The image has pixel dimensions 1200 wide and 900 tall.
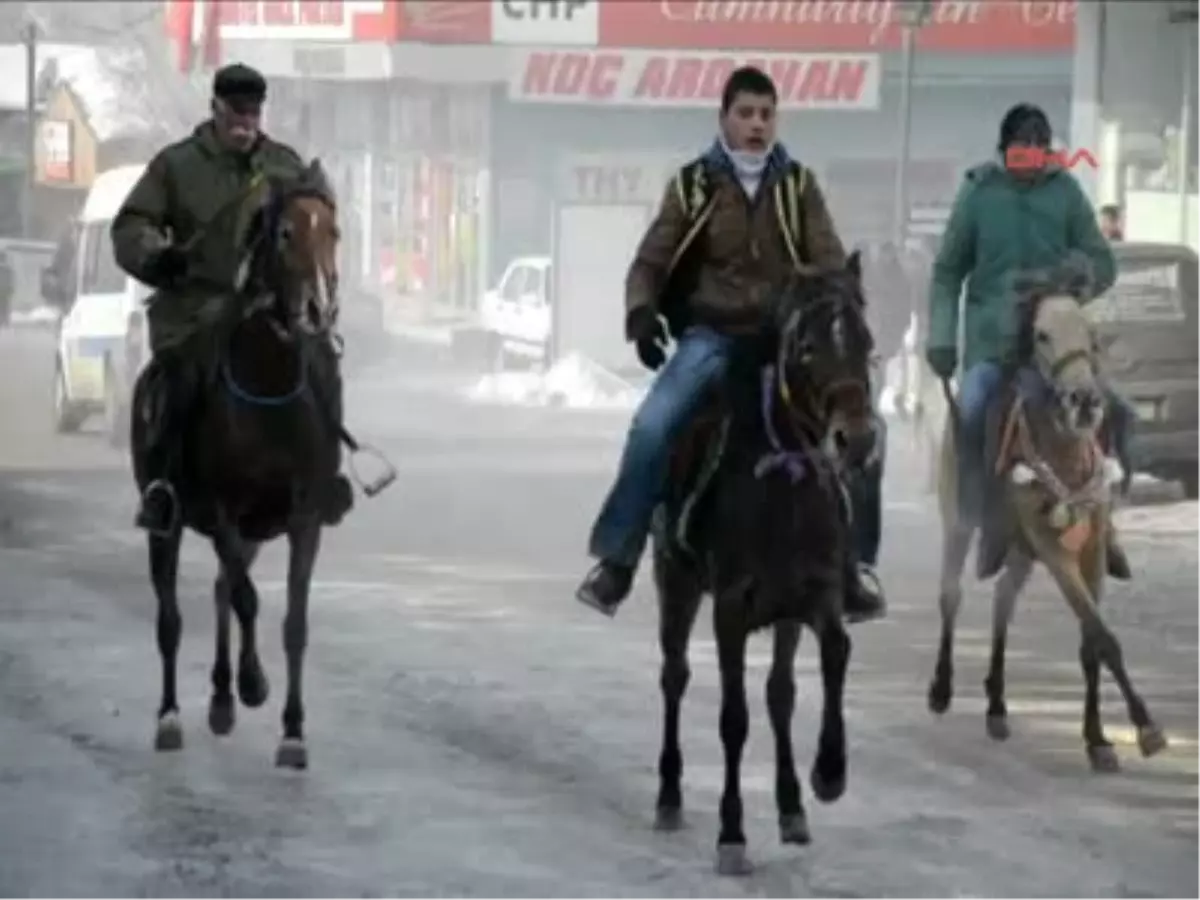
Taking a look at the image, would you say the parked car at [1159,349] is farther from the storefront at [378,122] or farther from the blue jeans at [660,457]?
the storefront at [378,122]

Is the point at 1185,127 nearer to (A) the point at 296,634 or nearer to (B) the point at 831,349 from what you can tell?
(A) the point at 296,634

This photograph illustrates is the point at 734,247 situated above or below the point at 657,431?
above

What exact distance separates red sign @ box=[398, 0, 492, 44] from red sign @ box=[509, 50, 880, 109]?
83 cm

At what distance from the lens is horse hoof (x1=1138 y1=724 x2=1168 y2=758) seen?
12391 millimetres

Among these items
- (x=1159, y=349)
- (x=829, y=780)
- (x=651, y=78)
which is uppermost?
(x=651, y=78)

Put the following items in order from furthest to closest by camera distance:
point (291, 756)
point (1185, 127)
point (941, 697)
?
point (1185, 127) < point (941, 697) < point (291, 756)

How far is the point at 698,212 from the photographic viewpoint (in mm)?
10617

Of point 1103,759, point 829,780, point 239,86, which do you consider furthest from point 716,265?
point 1103,759

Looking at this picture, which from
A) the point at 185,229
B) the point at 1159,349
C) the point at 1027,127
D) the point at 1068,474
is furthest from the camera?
the point at 1159,349

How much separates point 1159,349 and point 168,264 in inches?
521

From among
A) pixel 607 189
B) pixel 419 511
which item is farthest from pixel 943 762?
pixel 607 189

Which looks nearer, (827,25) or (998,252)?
(998,252)

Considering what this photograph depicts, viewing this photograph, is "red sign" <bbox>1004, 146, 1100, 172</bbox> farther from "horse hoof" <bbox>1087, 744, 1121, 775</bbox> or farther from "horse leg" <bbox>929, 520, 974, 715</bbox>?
"horse hoof" <bbox>1087, 744, 1121, 775</bbox>

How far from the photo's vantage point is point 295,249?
1177 centimetres
